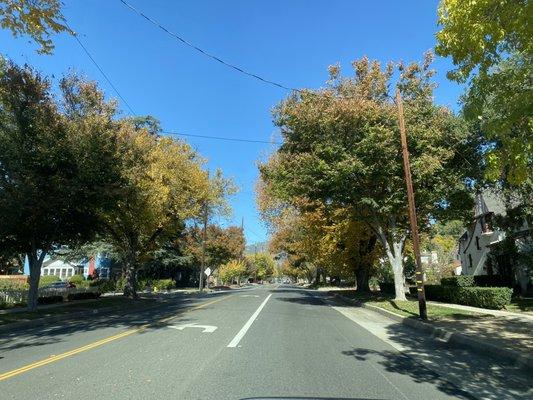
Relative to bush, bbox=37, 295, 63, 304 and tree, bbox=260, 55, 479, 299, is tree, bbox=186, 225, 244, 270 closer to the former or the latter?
bush, bbox=37, 295, 63, 304

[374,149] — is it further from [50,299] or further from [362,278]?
[50,299]

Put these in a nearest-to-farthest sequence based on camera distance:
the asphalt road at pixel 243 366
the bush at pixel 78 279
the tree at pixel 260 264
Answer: the asphalt road at pixel 243 366
the bush at pixel 78 279
the tree at pixel 260 264

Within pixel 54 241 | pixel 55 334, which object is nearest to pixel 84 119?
pixel 54 241

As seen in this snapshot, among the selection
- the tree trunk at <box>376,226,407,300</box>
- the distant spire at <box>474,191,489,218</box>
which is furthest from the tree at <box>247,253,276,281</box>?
the tree trunk at <box>376,226,407,300</box>

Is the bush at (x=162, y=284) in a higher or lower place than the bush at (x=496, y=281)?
higher

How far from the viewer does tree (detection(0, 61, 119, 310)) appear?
1950cm

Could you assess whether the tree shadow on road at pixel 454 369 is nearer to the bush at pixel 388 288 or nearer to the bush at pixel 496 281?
the bush at pixel 496 281

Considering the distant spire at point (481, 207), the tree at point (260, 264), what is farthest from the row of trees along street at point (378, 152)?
the tree at point (260, 264)

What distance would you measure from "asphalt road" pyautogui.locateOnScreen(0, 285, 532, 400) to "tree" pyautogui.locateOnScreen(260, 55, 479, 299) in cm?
1068

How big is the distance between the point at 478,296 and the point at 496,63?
14.2 meters

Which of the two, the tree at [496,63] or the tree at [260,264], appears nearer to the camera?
the tree at [496,63]

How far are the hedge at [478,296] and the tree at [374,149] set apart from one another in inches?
90.2

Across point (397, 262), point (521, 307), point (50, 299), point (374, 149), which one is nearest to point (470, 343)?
point (521, 307)

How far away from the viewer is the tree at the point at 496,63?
27.4ft
